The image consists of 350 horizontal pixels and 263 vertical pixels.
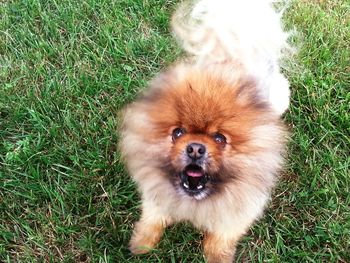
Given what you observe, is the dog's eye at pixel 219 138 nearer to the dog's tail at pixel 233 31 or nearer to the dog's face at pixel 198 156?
the dog's face at pixel 198 156

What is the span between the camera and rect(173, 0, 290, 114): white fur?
2.18 metres

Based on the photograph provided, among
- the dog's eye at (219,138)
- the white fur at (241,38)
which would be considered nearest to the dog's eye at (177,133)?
the dog's eye at (219,138)

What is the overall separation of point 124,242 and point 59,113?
82 cm

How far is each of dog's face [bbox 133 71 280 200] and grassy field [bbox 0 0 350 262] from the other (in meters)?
0.64

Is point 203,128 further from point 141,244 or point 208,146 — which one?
point 141,244

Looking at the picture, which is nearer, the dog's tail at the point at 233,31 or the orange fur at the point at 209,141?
the orange fur at the point at 209,141

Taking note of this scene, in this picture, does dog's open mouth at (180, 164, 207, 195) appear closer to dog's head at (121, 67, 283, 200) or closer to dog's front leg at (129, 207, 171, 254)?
dog's head at (121, 67, 283, 200)

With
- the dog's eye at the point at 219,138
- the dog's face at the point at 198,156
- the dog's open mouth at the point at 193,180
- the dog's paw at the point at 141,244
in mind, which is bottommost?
the dog's paw at the point at 141,244

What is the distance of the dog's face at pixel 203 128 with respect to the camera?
5.34ft

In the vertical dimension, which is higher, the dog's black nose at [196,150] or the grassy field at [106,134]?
the dog's black nose at [196,150]

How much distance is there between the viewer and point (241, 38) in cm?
223

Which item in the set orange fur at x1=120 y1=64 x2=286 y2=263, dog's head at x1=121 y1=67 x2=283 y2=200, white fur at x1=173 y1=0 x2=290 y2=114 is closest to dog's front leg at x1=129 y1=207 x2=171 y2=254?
orange fur at x1=120 y1=64 x2=286 y2=263

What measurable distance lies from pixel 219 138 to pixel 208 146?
7cm

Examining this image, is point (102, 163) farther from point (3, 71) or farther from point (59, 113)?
point (3, 71)
